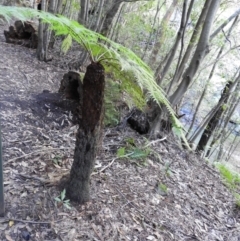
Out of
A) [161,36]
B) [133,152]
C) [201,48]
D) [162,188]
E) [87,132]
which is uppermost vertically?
[201,48]

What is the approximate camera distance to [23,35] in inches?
259

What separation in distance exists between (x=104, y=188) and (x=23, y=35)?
5501 mm

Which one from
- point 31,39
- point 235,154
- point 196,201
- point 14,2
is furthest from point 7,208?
point 235,154

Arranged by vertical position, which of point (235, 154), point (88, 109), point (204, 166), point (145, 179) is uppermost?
point (88, 109)

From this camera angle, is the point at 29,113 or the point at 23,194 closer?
the point at 23,194

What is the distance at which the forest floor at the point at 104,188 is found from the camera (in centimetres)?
194

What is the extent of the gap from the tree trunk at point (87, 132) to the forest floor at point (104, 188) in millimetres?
141

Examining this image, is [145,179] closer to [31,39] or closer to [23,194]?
[23,194]

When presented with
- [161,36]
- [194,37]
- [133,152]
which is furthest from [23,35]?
[133,152]

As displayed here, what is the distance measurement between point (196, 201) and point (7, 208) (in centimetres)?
193

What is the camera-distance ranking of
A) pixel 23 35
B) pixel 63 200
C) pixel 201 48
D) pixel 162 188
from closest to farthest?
pixel 63 200
pixel 162 188
pixel 201 48
pixel 23 35

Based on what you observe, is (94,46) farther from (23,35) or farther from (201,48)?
(23,35)

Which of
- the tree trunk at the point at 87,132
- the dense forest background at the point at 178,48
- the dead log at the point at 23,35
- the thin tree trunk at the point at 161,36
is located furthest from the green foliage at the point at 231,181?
the dead log at the point at 23,35

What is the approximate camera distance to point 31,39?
641 cm
